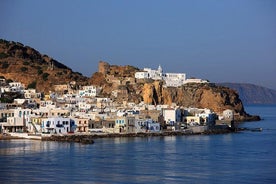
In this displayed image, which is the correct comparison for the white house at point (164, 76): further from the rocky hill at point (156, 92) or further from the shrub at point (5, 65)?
the shrub at point (5, 65)

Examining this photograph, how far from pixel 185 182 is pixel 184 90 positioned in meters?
45.9

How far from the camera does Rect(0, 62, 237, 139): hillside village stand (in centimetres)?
3984

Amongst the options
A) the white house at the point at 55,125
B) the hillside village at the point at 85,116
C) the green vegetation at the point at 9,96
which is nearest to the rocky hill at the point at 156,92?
the hillside village at the point at 85,116

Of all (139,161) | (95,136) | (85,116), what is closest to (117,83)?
(85,116)

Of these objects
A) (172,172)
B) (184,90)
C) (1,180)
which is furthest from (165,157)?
(184,90)

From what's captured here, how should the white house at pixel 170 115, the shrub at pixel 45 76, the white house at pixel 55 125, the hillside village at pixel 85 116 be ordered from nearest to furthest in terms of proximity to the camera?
the white house at pixel 55 125 < the hillside village at pixel 85 116 < the white house at pixel 170 115 < the shrub at pixel 45 76

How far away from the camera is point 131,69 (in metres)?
72.2

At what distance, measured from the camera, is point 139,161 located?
28.2m

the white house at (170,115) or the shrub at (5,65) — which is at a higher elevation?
the shrub at (5,65)

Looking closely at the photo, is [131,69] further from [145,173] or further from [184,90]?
[145,173]

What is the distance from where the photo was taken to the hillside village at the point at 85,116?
3984cm

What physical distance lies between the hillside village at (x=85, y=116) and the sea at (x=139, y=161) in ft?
9.16

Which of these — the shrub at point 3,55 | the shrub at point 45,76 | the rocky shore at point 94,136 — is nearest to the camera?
the rocky shore at point 94,136

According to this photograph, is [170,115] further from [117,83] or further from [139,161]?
[139,161]
